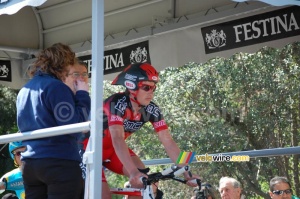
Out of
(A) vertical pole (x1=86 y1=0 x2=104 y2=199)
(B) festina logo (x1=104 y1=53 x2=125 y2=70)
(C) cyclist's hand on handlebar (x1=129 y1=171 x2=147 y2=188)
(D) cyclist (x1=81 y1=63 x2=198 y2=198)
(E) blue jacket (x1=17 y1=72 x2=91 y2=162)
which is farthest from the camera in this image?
(B) festina logo (x1=104 y1=53 x2=125 y2=70)

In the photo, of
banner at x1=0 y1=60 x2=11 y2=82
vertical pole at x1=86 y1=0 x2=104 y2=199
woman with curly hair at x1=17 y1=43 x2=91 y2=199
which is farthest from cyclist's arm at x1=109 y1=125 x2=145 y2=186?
banner at x1=0 y1=60 x2=11 y2=82

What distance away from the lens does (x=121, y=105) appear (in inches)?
209

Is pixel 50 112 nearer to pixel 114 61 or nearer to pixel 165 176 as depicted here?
pixel 165 176

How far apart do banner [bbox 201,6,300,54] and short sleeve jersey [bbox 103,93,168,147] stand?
2105 millimetres

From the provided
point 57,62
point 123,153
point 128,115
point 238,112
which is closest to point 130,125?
point 128,115

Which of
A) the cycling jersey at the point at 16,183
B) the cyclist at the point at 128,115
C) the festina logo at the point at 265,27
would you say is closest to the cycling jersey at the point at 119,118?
the cyclist at the point at 128,115

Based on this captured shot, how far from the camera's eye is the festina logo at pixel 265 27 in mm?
6836

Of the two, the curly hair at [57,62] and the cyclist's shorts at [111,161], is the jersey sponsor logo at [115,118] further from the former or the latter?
the curly hair at [57,62]

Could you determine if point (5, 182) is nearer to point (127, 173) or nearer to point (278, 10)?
point (127, 173)

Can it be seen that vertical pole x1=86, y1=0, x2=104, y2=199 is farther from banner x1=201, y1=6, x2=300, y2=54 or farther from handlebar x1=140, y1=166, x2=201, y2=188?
banner x1=201, y1=6, x2=300, y2=54

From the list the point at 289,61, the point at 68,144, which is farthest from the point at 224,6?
the point at 289,61

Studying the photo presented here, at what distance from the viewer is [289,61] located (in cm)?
1764

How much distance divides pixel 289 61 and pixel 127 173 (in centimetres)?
1329

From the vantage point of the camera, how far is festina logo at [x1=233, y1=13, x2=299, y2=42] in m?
6.84
